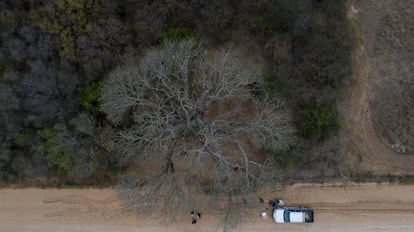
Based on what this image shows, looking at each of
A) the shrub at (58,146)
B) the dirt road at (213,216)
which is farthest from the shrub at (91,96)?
the dirt road at (213,216)

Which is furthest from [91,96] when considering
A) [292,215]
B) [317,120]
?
[292,215]

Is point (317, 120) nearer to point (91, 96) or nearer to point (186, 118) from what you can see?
point (186, 118)

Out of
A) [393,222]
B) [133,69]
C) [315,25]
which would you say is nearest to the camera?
[133,69]

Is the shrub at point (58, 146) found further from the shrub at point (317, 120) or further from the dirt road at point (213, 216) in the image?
the shrub at point (317, 120)

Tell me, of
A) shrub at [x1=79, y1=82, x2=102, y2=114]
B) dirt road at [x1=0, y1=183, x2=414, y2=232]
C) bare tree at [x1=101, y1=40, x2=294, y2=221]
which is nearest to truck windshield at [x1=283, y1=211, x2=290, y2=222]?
dirt road at [x1=0, y1=183, x2=414, y2=232]

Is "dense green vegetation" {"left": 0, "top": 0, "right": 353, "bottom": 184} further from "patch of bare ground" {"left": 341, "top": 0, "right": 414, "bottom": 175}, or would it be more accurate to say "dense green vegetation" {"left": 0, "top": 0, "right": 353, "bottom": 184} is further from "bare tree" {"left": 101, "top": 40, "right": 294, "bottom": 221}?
"patch of bare ground" {"left": 341, "top": 0, "right": 414, "bottom": 175}

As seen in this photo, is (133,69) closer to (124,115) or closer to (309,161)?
(124,115)

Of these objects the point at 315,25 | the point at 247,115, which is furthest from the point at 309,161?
the point at 315,25
